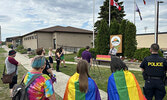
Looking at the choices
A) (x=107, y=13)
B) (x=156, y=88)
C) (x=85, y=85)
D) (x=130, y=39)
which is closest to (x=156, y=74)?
(x=156, y=88)

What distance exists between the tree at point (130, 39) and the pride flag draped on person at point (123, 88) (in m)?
10.3

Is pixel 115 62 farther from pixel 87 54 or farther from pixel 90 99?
pixel 87 54

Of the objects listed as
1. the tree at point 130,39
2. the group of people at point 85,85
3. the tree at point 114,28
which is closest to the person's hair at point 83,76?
the group of people at point 85,85

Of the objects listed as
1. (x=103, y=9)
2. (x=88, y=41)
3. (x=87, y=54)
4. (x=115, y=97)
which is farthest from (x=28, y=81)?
(x=88, y=41)

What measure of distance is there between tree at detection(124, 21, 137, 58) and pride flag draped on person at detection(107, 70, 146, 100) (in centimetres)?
1027

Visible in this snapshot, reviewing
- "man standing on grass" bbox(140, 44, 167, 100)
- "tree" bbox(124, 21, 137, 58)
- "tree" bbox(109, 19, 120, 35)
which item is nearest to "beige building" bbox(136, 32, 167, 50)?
"tree" bbox(109, 19, 120, 35)

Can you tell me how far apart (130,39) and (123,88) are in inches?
413

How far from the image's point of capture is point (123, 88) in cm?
244

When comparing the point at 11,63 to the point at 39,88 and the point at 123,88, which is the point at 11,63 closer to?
the point at 39,88

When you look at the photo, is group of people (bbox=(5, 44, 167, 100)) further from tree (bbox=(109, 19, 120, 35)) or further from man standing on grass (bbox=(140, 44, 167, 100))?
tree (bbox=(109, 19, 120, 35))

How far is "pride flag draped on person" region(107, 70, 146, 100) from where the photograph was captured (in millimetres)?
2414

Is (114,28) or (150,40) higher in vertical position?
(114,28)

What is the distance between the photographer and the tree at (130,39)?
476 inches

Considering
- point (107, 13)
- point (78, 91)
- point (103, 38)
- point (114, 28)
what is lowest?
point (78, 91)
